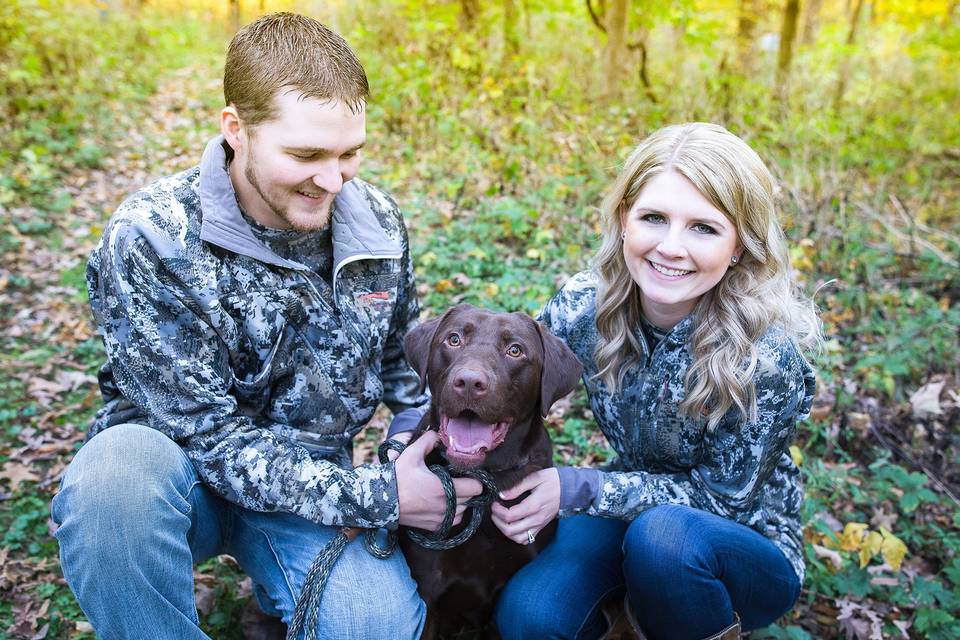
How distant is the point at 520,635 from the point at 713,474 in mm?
915

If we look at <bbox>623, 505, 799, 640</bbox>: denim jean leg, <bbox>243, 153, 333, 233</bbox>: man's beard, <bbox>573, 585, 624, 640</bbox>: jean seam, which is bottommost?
<bbox>573, 585, 624, 640</bbox>: jean seam

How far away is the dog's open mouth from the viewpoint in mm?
2469

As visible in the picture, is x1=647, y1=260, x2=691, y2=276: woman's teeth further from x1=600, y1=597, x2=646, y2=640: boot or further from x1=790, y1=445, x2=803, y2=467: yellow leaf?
x1=790, y1=445, x2=803, y2=467: yellow leaf

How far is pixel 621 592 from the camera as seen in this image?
3025mm

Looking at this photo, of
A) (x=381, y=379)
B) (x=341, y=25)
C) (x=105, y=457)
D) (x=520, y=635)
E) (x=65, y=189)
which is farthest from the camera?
(x=341, y=25)

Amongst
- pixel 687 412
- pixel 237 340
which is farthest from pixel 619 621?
pixel 237 340

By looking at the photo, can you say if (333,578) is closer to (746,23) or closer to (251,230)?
(251,230)

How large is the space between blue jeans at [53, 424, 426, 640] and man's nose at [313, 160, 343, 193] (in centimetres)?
99

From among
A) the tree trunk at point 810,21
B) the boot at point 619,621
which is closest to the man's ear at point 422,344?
the boot at point 619,621

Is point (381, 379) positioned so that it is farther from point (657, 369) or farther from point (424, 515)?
point (657, 369)

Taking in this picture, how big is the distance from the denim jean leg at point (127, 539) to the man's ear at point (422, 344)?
2.96ft

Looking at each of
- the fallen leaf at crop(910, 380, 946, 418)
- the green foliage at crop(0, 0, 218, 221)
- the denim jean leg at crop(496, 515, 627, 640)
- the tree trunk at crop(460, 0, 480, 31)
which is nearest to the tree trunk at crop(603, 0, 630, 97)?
the tree trunk at crop(460, 0, 480, 31)

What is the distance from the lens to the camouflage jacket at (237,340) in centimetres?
243

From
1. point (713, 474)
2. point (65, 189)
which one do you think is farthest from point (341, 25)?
point (713, 474)
